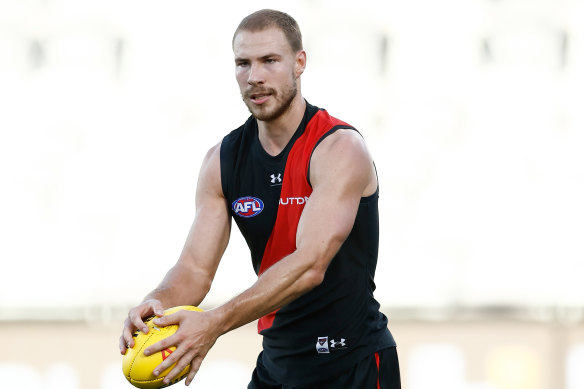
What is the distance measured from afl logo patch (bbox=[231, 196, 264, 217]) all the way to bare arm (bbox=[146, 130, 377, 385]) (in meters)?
0.26

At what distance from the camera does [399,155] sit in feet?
20.3

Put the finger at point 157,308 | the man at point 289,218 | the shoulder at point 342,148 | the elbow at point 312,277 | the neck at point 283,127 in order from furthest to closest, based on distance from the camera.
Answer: the neck at point 283,127, the man at point 289,218, the shoulder at point 342,148, the finger at point 157,308, the elbow at point 312,277

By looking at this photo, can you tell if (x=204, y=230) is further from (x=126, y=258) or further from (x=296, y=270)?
(x=126, y=258)

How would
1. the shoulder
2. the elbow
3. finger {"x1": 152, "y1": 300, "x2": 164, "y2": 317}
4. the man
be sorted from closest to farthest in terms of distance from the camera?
the elbow → finger {"x1": 152, "y1": 300, "x2": 164, "y2": 317} → the shoulder → the man

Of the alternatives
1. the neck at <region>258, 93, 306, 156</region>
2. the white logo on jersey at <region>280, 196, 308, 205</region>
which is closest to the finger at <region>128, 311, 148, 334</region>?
the white logo on jersey at <region>280, 196, 308, 205</region>

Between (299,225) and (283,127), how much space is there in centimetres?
48

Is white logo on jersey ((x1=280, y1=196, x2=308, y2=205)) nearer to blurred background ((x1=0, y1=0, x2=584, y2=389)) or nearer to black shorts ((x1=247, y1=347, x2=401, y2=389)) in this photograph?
black shorts ((x1=247, y1=347, x2=401, y2=389))

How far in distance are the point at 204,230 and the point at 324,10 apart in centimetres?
304

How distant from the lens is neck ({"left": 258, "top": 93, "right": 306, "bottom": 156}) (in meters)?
3.38

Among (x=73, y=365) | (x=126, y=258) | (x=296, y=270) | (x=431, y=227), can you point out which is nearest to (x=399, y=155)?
(x=431, y=227)

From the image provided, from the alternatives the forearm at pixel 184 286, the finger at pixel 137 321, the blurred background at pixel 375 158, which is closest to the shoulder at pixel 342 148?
the forearm at pixel 184 286

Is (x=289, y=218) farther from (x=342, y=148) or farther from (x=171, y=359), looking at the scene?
(x=171, y=359)

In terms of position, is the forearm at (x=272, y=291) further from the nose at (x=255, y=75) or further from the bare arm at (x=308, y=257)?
the nose at (x=255, y=75)

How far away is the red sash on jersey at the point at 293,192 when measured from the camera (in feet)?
10.7
